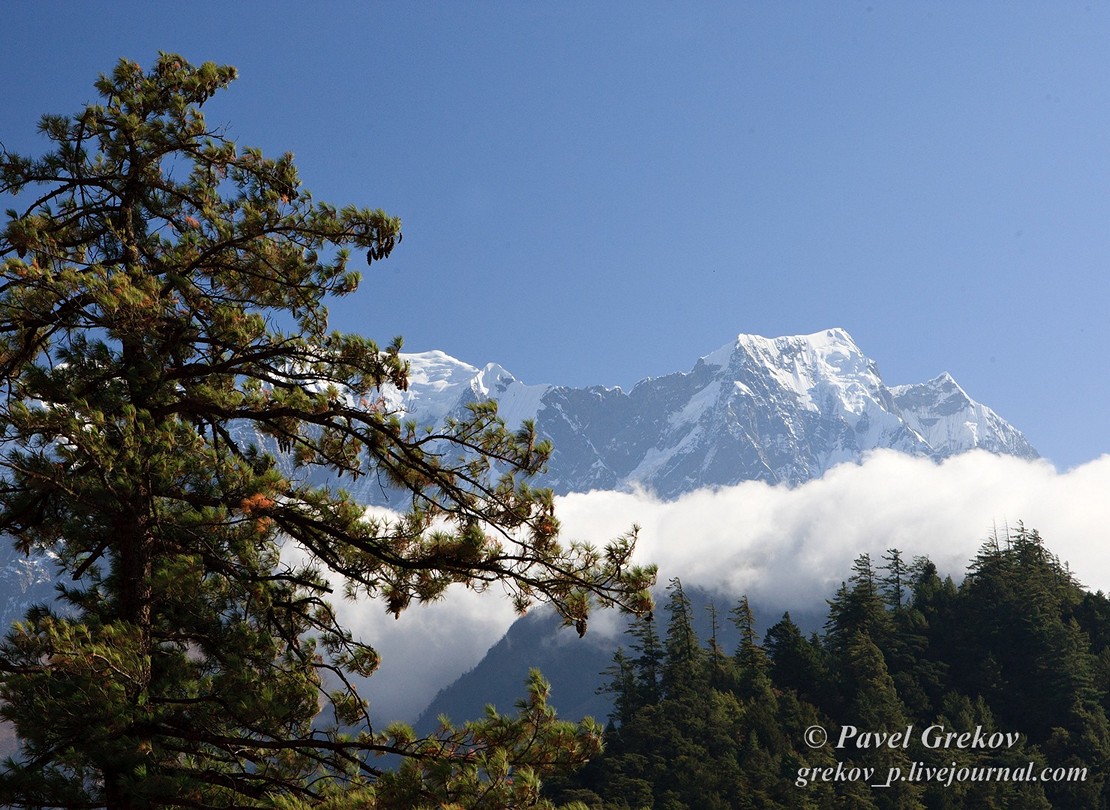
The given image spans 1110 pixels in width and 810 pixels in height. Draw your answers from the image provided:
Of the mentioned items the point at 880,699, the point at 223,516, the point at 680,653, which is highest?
the point at 880,699

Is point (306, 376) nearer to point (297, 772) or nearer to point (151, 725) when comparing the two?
point (151, 725)

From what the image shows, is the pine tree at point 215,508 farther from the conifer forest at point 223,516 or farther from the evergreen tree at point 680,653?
the evergreen tree at point 680,653

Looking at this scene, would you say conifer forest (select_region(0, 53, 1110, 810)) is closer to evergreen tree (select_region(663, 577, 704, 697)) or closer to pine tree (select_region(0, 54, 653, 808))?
pine tree (select_region(0, 54, 653, 808))

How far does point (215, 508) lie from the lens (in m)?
8.25

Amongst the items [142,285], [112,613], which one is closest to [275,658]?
[112,613]

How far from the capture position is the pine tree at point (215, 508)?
25.1 feet

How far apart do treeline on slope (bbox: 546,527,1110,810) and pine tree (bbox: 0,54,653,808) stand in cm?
5575

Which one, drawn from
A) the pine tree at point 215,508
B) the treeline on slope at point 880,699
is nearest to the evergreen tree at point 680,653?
the treeline on slope at point 880,699

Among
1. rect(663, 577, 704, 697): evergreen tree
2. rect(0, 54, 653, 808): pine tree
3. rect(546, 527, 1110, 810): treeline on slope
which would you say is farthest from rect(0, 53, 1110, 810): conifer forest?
rect(663, 577, 704, 697): evergreen tree

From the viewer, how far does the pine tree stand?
7.66 meters

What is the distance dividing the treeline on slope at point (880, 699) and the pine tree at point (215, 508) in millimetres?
55753

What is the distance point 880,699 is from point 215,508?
263 feet

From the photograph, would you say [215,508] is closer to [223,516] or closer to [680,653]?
[223,516]

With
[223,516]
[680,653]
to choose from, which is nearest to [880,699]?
[680,653]
